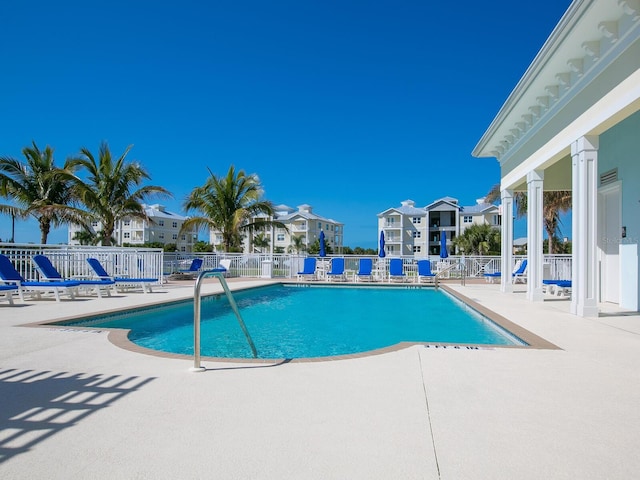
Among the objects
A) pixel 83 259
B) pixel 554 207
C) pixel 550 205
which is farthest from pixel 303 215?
pixel 83 259

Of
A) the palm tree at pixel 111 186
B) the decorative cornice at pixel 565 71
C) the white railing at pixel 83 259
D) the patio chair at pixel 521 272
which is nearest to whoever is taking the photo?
the decorative cornice at pixel 565 71

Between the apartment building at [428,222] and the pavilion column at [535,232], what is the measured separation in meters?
45.9

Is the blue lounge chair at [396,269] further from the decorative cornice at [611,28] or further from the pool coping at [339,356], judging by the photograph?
the decorative cornice at [611,28]

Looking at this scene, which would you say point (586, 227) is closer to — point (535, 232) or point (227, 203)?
point (535, 232)

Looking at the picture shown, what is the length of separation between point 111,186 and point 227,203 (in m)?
5.38

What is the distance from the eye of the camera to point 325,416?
2.73 m

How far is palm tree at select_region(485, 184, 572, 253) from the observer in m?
24.3

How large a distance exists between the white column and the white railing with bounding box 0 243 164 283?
39.5ft

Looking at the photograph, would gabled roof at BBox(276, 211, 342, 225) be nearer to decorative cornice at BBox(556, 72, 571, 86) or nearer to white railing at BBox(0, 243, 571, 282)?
white railing at BBox(0, 243, 571, 282)

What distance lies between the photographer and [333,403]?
9.77 feet

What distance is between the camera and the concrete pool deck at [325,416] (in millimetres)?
2080

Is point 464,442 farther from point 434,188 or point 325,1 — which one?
point 434,188

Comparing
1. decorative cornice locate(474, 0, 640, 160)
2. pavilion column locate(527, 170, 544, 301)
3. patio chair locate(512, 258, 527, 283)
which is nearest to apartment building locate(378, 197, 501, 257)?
patio chair locate(512, 258, 527, 283)

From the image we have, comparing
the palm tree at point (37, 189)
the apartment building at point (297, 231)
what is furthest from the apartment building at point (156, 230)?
the palm tree at point (37, 189)
